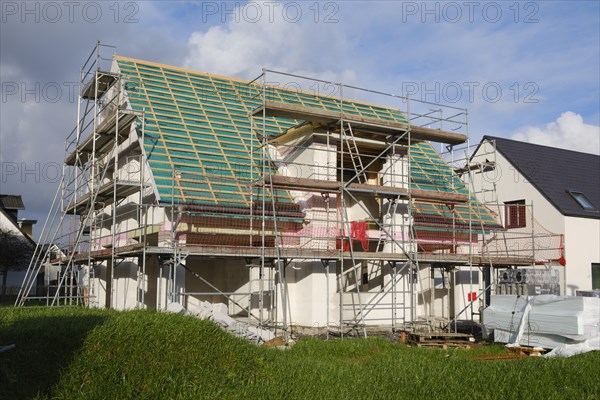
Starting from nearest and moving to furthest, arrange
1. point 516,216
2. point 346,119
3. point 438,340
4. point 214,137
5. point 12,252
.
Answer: point 438,340
point 346,119
point 214,137
point 516,216
point 12,252

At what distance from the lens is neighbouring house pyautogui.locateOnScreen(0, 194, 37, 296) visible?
132ft

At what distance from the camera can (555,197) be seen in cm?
3000

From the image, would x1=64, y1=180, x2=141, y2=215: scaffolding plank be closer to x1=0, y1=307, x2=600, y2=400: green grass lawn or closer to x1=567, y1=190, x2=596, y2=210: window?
x1=0, y1=307, x2=600, y2=400: green grass lawn

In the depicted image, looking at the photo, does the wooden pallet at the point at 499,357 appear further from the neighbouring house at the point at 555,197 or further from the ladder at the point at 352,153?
the neighbouring house at the point at 555,197

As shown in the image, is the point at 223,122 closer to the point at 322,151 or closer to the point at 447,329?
the point at 322,151

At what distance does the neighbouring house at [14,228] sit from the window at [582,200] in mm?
31047

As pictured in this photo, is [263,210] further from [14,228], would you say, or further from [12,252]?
[14,228]

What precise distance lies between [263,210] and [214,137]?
468 cm

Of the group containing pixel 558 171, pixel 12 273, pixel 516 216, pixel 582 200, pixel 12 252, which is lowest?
pixel 12 273

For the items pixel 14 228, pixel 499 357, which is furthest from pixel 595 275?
pixel 14 228

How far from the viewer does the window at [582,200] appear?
30.7 m

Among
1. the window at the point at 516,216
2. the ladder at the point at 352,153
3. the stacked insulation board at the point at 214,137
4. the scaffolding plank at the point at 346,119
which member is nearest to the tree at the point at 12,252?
the stacked insulation board at the point at 214,137

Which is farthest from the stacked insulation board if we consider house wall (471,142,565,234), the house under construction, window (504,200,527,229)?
window (504,200,527,229)

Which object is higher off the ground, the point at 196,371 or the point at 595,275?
the point at 595,275
